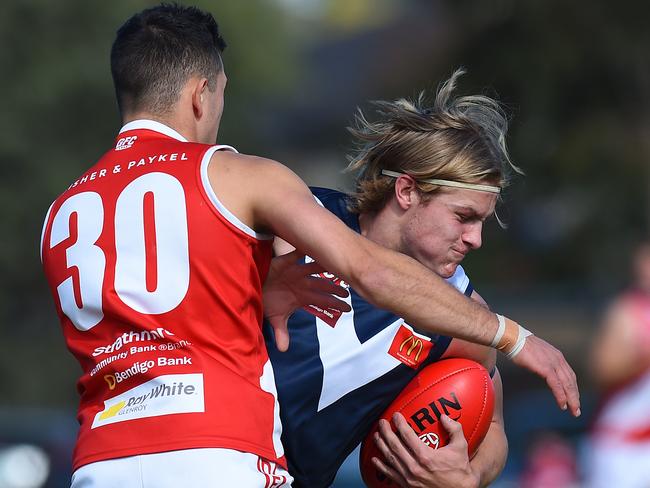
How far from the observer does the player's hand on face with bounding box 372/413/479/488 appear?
416cm

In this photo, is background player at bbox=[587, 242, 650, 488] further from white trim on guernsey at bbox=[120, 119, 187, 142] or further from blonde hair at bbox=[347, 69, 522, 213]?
white trim on guernsey at bbox=[120, 119, 187, 142]

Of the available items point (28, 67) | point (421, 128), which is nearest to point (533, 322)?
point (28, 67)

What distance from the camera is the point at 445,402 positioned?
168 inches

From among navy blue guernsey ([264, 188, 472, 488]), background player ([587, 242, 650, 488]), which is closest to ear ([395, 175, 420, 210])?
navy blue guernsey ([264, 188, 472, 488])

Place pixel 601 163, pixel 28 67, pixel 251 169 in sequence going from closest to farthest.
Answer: pixel 251 169, pixel 28 67, pixel 601 163

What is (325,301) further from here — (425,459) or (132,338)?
(132,338)

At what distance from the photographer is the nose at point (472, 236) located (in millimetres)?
4332

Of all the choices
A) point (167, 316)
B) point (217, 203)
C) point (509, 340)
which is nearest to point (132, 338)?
point (167, 316)

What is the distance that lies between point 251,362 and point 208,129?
0.84 meters

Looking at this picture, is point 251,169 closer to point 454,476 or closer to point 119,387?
point 119,387

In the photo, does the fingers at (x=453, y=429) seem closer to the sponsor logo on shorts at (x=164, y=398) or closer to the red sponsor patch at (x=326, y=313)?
the red sponsor patch at (x=326, y=313)

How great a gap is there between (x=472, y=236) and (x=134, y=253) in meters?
1.37

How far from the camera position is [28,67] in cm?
1650

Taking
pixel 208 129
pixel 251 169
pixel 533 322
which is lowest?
pixel 533 322
